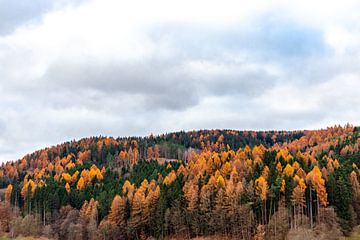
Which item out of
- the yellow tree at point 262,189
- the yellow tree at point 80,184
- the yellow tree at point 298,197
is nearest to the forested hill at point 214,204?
the yellow tree at point 298,197

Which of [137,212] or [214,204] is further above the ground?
[214,204]

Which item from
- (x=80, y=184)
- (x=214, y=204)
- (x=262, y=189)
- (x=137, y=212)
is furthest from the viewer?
(x=80, y=184)

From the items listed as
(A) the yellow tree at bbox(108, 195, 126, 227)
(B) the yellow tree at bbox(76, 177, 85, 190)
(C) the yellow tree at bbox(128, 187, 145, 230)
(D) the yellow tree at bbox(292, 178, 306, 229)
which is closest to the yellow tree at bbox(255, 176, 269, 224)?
(D) the yellow tree at bbox(292, 178, 306, 229)

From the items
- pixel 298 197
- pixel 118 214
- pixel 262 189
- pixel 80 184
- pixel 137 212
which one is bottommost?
pixel 118 214

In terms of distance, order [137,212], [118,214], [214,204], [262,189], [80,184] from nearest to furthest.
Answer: [262,189]
[214,204]
[137,212]
[118,214]
[80,184]

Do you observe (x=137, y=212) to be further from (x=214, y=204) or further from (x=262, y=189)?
(x=262, y=189)

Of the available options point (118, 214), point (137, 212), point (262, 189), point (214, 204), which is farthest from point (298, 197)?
point (118, 214)

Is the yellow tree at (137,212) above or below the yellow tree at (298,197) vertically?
below

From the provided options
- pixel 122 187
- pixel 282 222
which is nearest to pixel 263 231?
pixel 282 222

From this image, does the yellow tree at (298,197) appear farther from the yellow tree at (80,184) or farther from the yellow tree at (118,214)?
the yellow tree at (80,184)

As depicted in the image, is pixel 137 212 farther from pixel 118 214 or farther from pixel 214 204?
pixel 214 204

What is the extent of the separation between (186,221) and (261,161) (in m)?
37.0

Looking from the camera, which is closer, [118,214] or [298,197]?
[298,197]

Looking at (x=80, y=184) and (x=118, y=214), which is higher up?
(x=80, y=184)
